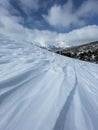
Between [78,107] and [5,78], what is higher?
[5,78]

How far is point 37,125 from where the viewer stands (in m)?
1.31

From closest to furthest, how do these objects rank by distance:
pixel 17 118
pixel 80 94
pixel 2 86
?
pixel 17 118 < pixel 2 86 < pixel 80 94

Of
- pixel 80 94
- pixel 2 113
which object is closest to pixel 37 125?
pixel 2 113

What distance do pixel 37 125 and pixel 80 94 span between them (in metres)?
1.08

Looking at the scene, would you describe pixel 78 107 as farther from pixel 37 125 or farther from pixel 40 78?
pixel 40 78

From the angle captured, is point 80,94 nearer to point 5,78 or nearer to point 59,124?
point 59,124

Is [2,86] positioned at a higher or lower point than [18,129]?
higher

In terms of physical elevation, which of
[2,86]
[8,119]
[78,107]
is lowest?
[78,107]

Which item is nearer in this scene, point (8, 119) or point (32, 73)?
point (8, 119)

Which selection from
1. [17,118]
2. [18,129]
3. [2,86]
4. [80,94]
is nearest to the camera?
[18,129]

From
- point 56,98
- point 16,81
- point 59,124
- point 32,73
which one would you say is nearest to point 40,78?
point 32,73

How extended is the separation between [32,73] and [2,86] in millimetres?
884

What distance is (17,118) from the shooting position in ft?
4.43

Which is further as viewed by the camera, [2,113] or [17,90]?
[17,90]
